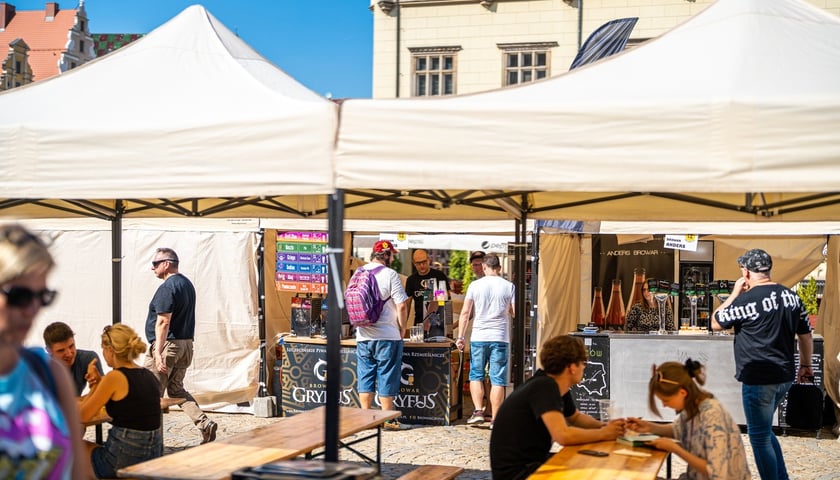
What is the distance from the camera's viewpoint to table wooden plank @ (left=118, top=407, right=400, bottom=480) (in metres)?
4.29

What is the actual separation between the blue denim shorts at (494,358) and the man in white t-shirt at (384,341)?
2.48 ft

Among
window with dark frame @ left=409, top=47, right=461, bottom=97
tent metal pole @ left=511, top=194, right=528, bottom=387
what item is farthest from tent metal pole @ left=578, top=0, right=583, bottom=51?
tent metal pole @ left=511, top=194, right=528, bottom=387

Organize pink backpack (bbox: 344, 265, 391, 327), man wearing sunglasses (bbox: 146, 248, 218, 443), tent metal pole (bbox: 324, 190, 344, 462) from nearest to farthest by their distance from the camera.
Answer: tent metal pole (bbox: 324, 190, 344, 462), man wearing sunglasses (bbox: 146, 248, 218, 443), pink backpack (bbox: 344, 265, 391, 327)

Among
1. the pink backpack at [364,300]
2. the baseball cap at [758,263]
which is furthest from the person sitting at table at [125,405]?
the baseball cap at [758,263]

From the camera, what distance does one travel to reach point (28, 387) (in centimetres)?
225

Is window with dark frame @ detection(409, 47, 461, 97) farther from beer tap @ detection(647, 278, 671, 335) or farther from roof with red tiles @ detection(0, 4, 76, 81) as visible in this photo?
roof with red tiles @ detection(0, 4, 76, 81)

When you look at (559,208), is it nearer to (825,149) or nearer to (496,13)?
(825,149)

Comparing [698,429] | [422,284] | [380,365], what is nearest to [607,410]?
[698,429]

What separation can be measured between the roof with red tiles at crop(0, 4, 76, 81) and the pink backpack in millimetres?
55840

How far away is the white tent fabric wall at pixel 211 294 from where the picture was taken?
1047 cm

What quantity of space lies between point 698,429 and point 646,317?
5.00 metres

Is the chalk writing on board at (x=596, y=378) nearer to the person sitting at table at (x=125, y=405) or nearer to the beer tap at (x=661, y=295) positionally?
the beer tap at (x=661, y=295)

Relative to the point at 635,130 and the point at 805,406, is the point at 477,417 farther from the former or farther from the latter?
the point at 635,130

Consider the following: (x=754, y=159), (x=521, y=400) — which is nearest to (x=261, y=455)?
(x=521, y=400)
